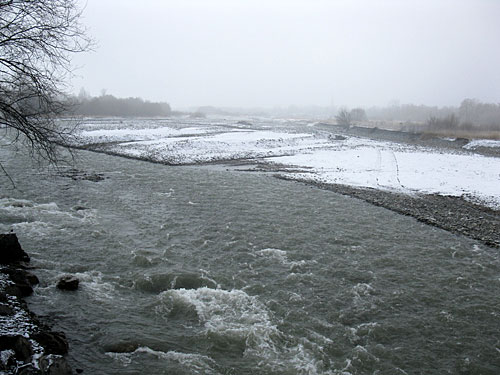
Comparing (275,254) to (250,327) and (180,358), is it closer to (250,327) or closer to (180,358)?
(250,327)

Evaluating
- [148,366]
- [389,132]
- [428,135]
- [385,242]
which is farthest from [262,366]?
[389,132]

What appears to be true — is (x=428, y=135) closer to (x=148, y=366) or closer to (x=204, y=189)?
(x=204, y=189)

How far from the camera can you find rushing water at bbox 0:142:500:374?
30.2 ft

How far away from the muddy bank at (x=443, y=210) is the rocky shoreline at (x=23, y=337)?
17967 millimetres

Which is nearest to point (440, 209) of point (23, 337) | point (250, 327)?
point (250, 327)

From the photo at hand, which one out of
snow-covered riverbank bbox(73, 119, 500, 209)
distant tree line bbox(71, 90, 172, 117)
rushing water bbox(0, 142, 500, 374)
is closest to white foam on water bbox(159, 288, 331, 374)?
rushing water bbox(0, 142, 500, 374)

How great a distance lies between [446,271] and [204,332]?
9.95 metres

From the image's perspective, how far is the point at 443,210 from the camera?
22734mm

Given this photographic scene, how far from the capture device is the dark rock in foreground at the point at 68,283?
11617 mm

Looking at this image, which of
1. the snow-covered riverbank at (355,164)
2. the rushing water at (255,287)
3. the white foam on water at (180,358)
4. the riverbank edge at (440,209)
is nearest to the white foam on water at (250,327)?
the rushing water at (255,287)

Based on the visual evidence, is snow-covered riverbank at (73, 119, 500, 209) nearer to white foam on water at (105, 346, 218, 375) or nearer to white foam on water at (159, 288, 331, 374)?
white foam on water at (159, 288, 331, 374)

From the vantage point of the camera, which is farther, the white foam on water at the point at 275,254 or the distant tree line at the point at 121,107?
the distant tree line at the point at 121,107

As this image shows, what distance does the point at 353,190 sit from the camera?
1086 inches

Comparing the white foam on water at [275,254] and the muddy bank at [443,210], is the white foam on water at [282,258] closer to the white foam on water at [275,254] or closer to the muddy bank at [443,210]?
the white foam on water at [275,254]
